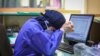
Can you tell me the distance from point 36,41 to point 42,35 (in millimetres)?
57

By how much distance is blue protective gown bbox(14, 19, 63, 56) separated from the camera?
1.46m

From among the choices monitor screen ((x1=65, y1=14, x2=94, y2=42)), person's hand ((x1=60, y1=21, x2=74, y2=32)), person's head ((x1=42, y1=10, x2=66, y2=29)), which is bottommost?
monitor screen ((x1=65, y1=14, x2=94, y2=42))

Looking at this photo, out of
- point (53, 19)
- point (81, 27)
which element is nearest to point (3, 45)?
point (53, 19)

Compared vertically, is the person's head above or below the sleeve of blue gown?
above

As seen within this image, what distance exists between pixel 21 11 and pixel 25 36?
107 cm

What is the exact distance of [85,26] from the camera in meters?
2.04

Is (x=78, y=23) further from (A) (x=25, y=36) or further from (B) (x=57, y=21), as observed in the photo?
(A) (x=25, y=36)

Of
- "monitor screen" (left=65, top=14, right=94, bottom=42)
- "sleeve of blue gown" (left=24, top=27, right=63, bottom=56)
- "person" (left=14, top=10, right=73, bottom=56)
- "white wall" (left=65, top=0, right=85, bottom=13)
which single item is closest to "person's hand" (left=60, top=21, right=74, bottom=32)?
"person" (left=14, top=10, right=73, bottom=56)

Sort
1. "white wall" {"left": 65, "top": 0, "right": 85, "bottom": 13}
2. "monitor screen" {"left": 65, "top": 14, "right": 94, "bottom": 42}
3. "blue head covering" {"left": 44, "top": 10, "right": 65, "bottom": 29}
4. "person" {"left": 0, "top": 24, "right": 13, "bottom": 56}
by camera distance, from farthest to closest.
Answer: "white wall" {"left": 65, "top": 0, "right": 85, "bottom": 13} → "monitor screen" {"left": 65, "top": 14, "right": 94, "bottom": 42} → "blue head covering" {"left": 44, "top": 10, "right": 65, "bottom": 29} → "person" {"left": 0, "top": 24, "right": 13, "bottom": 56}

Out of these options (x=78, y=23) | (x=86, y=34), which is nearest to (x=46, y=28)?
(x=86, y=34)

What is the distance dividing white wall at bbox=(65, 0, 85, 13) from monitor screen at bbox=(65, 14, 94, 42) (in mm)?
279

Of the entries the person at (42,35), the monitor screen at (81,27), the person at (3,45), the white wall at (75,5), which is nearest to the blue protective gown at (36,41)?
the person at (42,35)

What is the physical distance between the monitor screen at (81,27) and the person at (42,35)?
37 centimetres

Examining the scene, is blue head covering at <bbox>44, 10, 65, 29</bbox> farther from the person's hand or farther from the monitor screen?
the monitor screen
